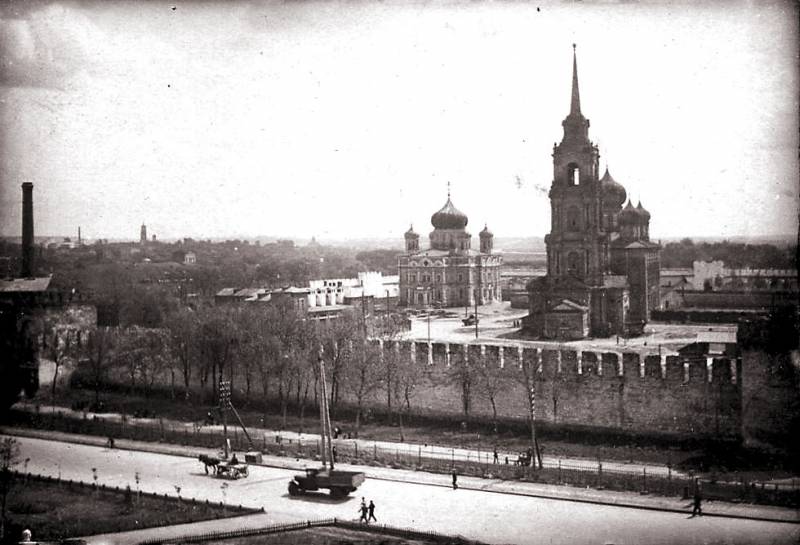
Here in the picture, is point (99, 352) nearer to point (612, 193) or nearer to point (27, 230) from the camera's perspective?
point (27, 230)

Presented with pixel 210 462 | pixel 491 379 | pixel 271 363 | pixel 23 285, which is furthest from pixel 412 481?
pixel 23 285

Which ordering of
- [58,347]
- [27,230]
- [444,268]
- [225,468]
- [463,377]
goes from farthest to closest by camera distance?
[444,268] < [58,347] < [27,230] < [463,377] < [225,468]

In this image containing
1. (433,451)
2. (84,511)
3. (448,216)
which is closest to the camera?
(84,511)

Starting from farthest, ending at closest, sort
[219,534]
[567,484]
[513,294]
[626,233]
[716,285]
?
[513,294] → [716,285] → [626,233] → [567,484] → [219,534]

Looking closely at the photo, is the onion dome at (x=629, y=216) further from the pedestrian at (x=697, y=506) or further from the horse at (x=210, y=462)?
the horse at (x=210, y=462)

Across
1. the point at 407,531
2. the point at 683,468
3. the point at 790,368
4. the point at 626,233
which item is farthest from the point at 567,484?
the point at 626,233

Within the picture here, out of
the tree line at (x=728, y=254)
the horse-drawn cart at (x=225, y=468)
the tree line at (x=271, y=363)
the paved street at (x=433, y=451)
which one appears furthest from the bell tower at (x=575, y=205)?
the horse-drawn cart at (x=225, y=468)

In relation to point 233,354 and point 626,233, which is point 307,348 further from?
point 626,233
